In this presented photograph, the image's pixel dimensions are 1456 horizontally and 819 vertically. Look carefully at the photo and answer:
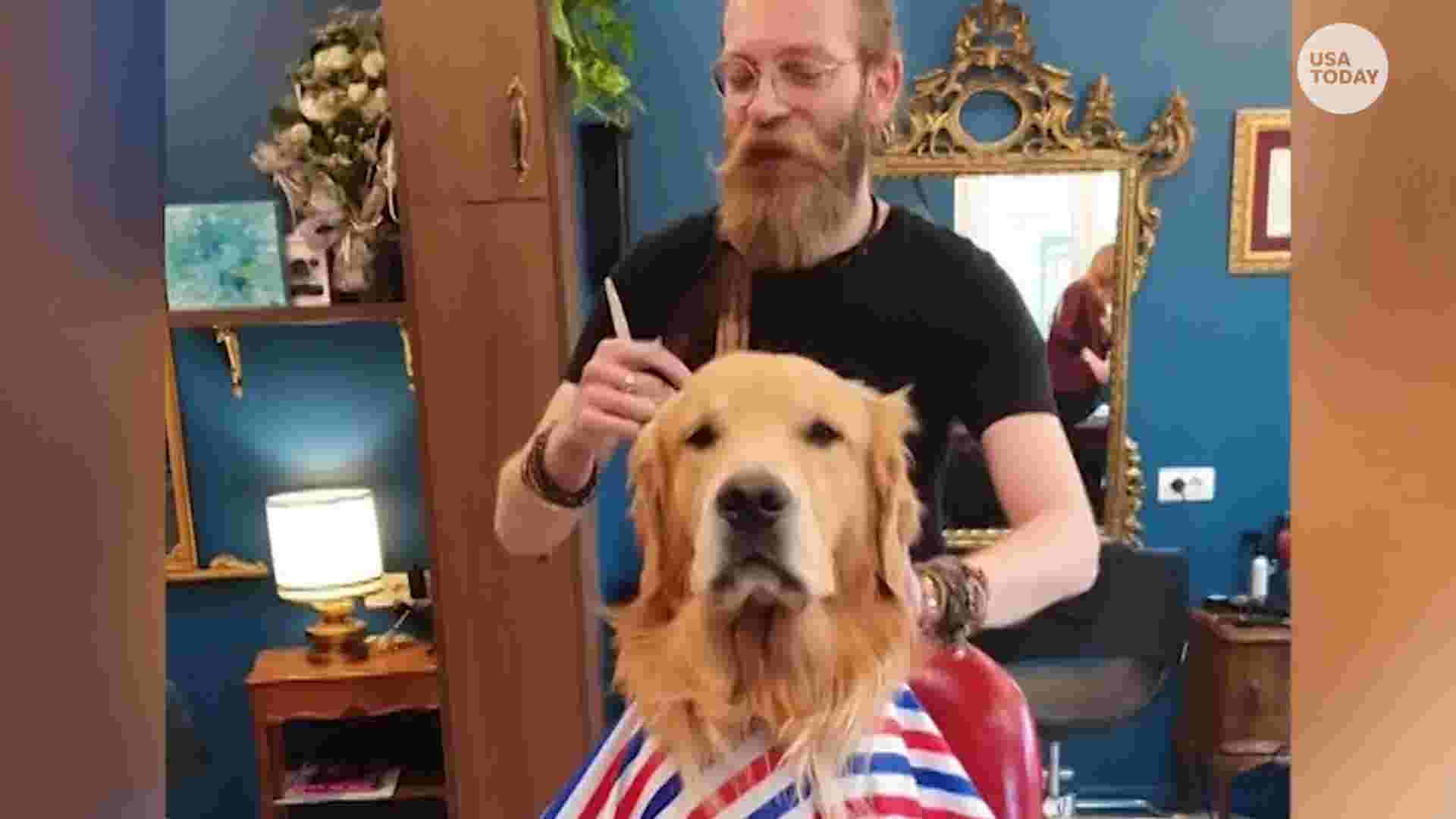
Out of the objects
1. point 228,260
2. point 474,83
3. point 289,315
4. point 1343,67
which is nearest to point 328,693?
point 289,315

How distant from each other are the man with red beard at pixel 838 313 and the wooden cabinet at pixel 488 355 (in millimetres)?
300

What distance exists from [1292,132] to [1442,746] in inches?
16.0

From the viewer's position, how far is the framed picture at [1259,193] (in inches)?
64.5

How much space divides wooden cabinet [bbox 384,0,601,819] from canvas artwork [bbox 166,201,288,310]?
439 millimetres

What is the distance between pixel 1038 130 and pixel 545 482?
5.61ft

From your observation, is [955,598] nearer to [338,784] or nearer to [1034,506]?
[1034,506]

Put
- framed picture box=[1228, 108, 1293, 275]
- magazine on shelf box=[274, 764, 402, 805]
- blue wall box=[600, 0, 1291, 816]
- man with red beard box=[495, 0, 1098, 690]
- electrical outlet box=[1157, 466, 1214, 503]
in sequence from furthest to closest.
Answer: magazine on shelf box=[274, 764, 402, 805]
electrical outlet box=[1157, 466, 1214, 503]
framed picture box=[1228, 108, 1293, 275]
blue wall box=[600, 0, 1291, 816]
man with red beard box=[495, 0, 1098, 690]

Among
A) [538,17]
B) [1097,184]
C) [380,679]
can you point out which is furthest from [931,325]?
[1097,184]

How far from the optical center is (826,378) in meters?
0.66

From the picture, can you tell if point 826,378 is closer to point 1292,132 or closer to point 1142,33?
point 1292,132

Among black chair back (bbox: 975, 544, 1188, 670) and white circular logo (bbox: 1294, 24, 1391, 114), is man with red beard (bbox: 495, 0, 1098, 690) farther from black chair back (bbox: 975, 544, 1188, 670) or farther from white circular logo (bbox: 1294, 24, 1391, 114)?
black chair back (bbox: 975, 544, 1188, 670)

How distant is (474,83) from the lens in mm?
1310

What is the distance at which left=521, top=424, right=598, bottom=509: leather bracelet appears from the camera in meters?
0.74

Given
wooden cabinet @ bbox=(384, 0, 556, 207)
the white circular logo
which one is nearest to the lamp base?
wooden cabinet @ bbox=(384, 0, 556, 207)
